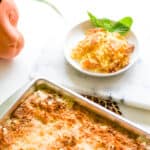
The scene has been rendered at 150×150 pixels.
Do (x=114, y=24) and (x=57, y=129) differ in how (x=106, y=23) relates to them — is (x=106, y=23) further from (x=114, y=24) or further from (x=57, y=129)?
(x=57, y=129)

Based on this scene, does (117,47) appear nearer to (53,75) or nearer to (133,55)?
(133,55)

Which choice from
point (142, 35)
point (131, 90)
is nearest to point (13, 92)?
point (131, 90)

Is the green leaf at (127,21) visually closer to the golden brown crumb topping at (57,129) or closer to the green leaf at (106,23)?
the green leaf at (106,23)

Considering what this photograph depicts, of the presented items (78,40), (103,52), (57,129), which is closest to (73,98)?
(57,129)

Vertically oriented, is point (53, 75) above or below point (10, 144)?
above

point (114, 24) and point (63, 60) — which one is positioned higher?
point (114, 24)
